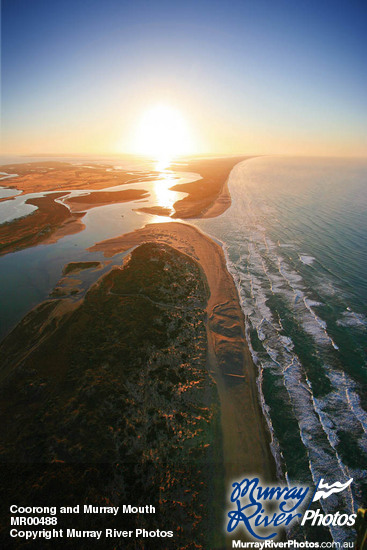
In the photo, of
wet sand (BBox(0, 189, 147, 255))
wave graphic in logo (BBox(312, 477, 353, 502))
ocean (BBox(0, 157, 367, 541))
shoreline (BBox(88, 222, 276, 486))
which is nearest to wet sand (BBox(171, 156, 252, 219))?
ocean (BBox(0, 157, 367, 541))

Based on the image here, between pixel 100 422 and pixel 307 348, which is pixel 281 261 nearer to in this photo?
pixel 307 348

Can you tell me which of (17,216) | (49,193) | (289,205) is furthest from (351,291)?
(49,193)

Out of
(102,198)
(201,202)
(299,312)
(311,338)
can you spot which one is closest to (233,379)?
(311,338)

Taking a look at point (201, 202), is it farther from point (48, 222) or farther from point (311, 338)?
point (311, 338)

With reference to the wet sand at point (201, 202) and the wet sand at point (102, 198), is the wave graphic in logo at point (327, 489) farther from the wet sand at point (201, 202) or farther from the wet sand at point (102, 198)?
the wet sand at point (102, 198)

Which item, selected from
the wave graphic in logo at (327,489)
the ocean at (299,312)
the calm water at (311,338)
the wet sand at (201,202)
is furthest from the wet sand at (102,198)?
the wave graphic in logo at (327,489)

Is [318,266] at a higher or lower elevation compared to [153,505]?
higher
